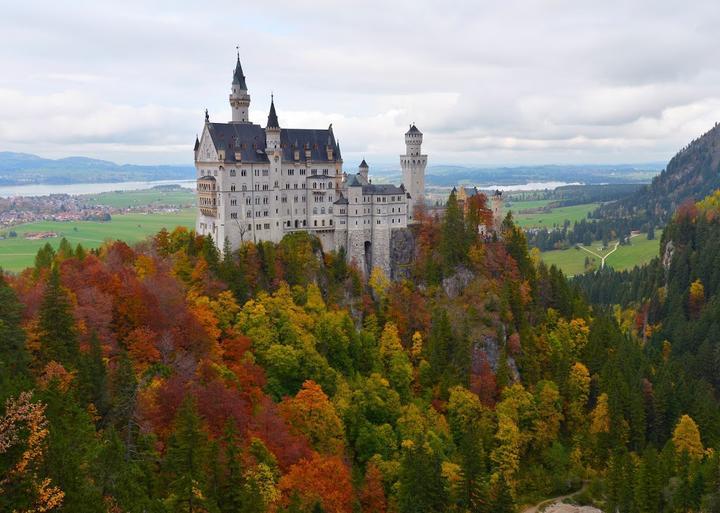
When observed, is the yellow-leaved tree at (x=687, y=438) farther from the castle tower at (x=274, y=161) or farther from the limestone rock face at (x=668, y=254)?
the limestone rock face at (x=668, y=254)

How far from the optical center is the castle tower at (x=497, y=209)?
346 feet

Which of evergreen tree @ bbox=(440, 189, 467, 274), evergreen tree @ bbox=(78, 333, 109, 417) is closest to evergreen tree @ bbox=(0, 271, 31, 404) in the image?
evergreen tree @ bbox=(78, 333, 109, 417)

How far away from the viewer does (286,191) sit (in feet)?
314

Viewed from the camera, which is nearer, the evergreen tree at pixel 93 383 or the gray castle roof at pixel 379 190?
the evergreen tree at pixel 93 383

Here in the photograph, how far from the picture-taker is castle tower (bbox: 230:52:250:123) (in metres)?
95.3

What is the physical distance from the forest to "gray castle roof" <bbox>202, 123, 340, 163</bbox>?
12.8 meters

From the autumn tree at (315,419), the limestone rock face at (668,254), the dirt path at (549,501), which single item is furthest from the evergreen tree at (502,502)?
the limestone rock face at (668,254)

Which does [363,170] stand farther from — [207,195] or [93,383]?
[93,383]

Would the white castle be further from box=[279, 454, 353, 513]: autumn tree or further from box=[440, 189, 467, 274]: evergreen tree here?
box=[279, 454, 353, 513]: autumn tree

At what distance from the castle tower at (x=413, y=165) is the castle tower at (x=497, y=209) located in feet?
38.7

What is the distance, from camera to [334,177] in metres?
99.4

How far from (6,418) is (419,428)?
49.4 meters

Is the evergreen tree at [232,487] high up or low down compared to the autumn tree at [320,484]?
up

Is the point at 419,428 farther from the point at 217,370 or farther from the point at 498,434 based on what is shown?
the point at 217,370
